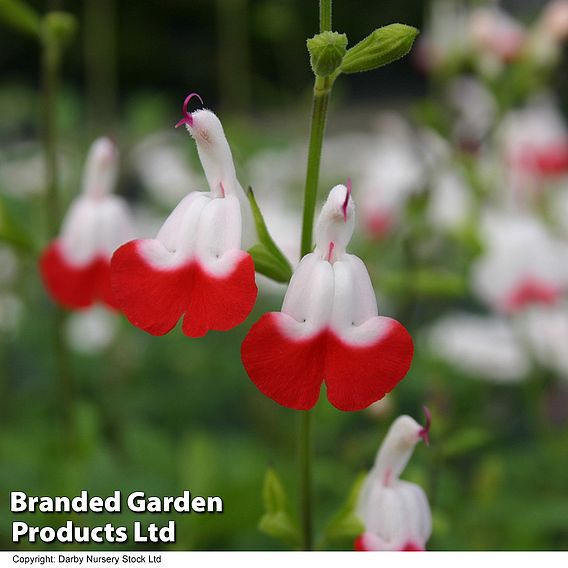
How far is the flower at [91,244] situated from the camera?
98 centimetres

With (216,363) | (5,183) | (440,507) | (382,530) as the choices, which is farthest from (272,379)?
(5,183)

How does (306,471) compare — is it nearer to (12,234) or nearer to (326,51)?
(326,51)

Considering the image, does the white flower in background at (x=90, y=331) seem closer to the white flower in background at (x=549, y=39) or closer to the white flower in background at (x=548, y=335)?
the white flower in background at (x=548, y=335)

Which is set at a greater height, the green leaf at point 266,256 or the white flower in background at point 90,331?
the white flower in background at point 90,331

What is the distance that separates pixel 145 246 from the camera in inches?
25.5

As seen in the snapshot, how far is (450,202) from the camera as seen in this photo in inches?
70.8

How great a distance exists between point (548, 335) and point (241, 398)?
524 millimetres

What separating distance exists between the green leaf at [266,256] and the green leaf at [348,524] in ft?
0.61

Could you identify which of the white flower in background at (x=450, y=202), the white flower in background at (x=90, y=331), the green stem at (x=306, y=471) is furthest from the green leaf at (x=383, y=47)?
the white flower in background at (x=90, y=331)

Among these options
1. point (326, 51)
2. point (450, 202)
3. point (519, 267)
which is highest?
point (450, 202)

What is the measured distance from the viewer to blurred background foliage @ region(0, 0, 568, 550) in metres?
1.06

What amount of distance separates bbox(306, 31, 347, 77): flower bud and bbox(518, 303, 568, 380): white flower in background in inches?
37.1

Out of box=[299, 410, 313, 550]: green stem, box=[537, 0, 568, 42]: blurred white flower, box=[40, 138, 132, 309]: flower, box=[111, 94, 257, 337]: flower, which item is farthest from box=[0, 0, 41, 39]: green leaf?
box=[537, 0, 568, 42]: blurred white flower

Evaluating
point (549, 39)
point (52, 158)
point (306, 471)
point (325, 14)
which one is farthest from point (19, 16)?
point (549, 39)
